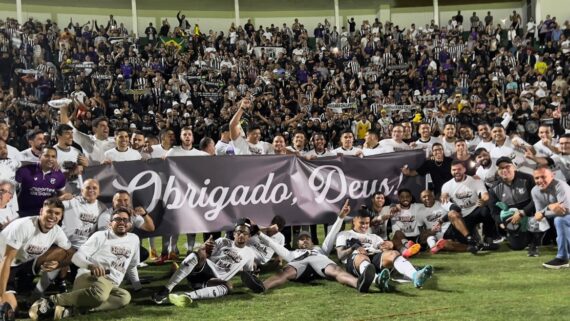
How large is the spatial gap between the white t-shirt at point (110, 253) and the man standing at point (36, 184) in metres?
1.39

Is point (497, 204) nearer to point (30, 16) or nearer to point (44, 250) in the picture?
point (44, 250)

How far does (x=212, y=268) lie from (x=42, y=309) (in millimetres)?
2013

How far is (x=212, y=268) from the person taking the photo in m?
7.66

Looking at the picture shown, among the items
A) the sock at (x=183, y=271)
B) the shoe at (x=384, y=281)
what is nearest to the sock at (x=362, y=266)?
the shoe at (x=384, y=281)

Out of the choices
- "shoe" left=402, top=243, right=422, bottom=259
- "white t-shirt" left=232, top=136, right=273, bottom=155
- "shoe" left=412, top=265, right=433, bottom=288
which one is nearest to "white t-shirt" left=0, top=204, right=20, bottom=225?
"white t-shirt" left=232, top=136, right=273, bottom=155

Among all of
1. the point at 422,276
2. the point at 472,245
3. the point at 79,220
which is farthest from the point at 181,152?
the point at 472,245

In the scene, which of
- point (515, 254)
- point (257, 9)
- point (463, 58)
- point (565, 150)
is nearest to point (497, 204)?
point (515, 254)

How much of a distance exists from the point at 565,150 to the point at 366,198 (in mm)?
3158

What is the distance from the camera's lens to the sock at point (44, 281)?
7137mm

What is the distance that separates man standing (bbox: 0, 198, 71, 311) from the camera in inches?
250

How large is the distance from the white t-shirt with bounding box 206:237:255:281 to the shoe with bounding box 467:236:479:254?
3696mm

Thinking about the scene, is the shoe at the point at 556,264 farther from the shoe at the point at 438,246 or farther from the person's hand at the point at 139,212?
the person's hand at the point at 139,212

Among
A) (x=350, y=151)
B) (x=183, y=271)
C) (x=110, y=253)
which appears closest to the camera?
(x=110, y=253)

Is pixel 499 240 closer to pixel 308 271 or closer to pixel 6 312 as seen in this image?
pixel 308 271
